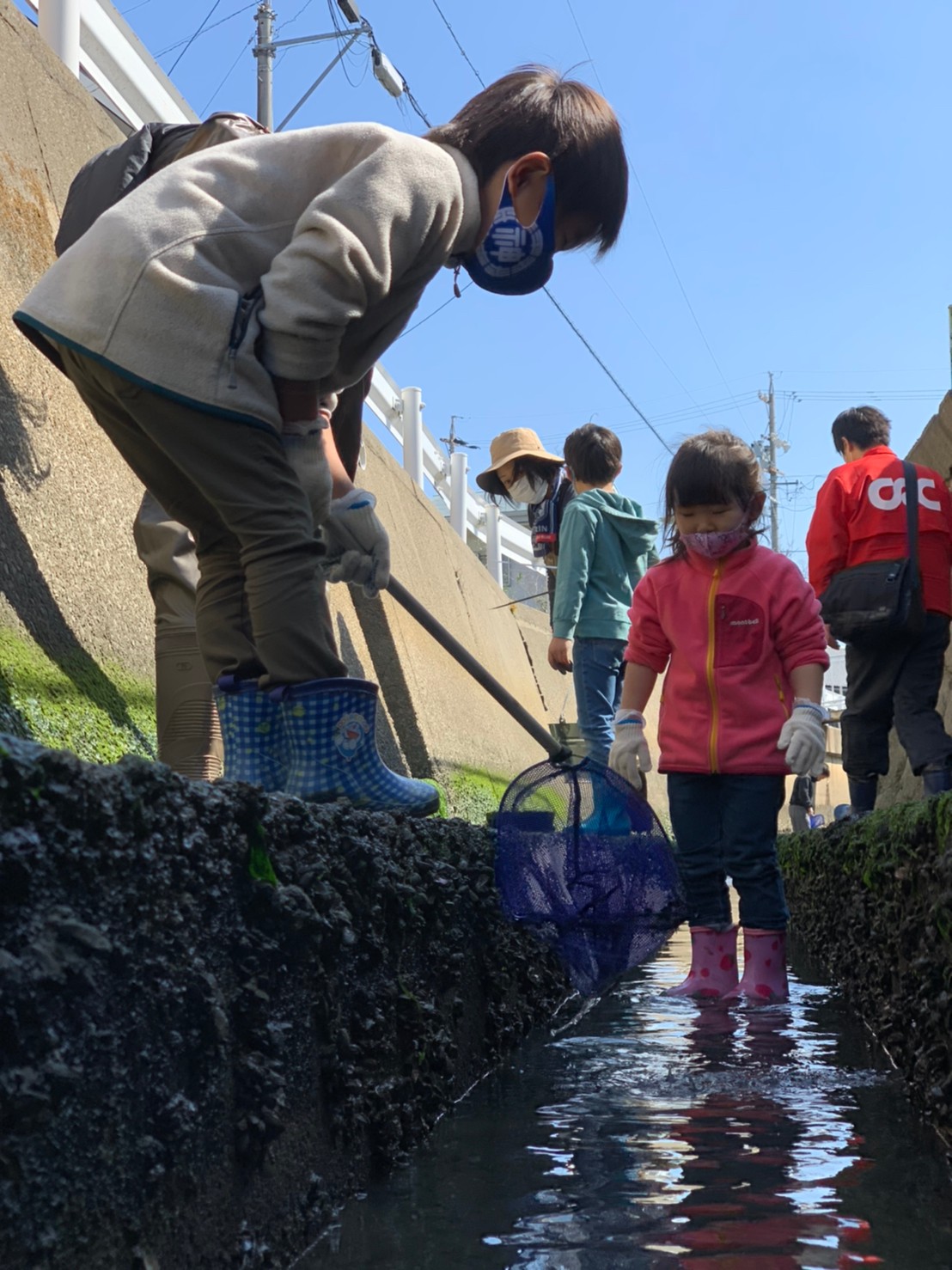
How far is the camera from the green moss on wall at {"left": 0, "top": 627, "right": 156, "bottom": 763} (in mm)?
3398

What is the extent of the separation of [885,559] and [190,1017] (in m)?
4.35

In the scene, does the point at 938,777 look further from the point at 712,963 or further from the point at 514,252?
A: the point at 514,252

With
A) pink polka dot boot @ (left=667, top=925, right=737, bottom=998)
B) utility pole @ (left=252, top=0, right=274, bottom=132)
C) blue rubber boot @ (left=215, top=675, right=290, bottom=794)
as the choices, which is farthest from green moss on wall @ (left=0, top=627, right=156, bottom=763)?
utility pole @ (left=252, top=0, right=274, bottom=132)

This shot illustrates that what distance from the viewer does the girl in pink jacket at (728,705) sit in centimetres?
394

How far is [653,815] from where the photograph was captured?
369 centimetres

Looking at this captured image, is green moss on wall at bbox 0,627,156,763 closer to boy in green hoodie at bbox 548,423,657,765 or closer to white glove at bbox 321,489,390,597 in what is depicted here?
white glove at bbox 321,489,390,597

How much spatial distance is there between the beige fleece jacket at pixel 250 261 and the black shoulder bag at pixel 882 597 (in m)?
2.91

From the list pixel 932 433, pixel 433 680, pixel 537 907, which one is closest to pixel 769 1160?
pixel 537 907

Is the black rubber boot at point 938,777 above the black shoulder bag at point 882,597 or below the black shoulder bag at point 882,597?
below

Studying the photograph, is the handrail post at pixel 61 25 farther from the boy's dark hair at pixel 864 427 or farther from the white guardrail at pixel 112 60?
the boy's dark hair at pixel 864 427

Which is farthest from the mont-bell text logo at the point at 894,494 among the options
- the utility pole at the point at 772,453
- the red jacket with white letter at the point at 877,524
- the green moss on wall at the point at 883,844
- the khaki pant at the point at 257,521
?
the utility pole at the point at 772,453

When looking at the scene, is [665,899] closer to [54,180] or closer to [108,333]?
[108,333]

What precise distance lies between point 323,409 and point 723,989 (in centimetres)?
209

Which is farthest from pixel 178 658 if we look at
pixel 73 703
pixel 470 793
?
pixel 470 793
